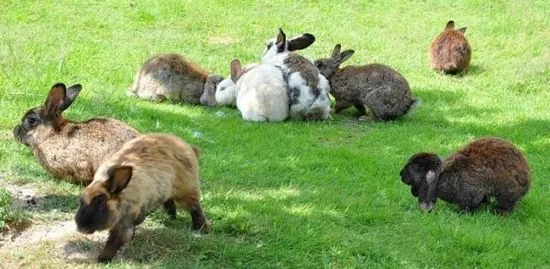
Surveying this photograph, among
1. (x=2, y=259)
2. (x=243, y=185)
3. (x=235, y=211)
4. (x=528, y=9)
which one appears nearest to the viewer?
(x=2, y=259)

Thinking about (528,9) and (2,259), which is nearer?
(2,259)

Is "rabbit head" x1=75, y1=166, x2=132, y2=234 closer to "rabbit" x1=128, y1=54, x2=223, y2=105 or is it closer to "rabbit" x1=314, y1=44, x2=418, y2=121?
"rabbit" x1=128, y1=54, x2=223, y2=105

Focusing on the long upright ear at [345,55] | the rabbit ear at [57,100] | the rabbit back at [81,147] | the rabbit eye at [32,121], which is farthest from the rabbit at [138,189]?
the long upright ear at [345,55]

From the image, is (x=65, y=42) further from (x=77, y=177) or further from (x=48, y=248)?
(x=48, y=248)

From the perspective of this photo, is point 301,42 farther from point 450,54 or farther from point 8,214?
point 8,214

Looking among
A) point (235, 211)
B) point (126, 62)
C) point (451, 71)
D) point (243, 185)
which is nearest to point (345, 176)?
point (243, 185)

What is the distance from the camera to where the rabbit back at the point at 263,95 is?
33.4ft

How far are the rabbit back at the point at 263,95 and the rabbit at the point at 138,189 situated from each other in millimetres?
4205

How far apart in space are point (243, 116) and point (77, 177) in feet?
12.7

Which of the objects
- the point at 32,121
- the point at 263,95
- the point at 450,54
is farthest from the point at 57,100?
the point at 450,54

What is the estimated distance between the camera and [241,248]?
5566 mm

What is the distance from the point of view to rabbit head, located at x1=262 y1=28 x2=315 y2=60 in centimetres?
1152

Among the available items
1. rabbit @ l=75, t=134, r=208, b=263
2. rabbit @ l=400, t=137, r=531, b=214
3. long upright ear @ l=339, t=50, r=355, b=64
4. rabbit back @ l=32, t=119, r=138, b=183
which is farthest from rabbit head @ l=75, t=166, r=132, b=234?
long upright ear @ l=339, t=50, r=355, b=64

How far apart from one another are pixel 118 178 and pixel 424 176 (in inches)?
127
